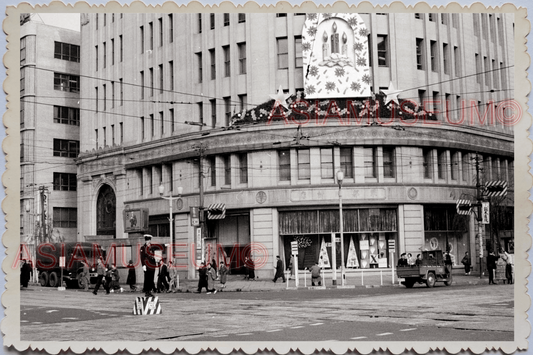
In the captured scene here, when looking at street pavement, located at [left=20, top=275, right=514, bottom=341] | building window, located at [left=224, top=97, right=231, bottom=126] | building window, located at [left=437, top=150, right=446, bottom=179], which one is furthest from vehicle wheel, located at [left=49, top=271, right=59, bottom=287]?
building window, located at [left=437, top=150, right=446, bottom=179]

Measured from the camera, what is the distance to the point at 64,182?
63.9 ft

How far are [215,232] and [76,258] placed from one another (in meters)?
5.98

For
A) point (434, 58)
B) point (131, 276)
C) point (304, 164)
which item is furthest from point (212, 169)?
point (434, 58)

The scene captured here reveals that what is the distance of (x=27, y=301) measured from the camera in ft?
43.8

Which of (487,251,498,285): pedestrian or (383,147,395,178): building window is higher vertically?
(383,147,395,178): building window

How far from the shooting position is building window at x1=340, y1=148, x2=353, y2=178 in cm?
1970

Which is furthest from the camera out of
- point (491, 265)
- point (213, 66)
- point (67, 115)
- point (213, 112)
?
point (213, 112)

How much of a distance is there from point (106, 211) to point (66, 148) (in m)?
1.99

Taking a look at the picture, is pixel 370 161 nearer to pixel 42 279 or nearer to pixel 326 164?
pixel 326 164

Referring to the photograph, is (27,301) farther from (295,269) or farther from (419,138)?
(419,138)

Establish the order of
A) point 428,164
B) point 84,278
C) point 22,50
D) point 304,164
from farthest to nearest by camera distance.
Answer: point 84,278, point 428,164, point 304,164, point 22,50

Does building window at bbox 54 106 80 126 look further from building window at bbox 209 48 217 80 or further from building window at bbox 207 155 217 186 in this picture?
building window at bbox 209 48 217 80

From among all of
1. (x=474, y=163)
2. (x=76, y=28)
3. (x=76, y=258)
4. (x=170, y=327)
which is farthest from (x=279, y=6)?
(x=76, y=258)

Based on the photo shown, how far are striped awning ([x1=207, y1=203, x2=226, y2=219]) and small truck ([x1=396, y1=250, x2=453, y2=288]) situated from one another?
541 cm
